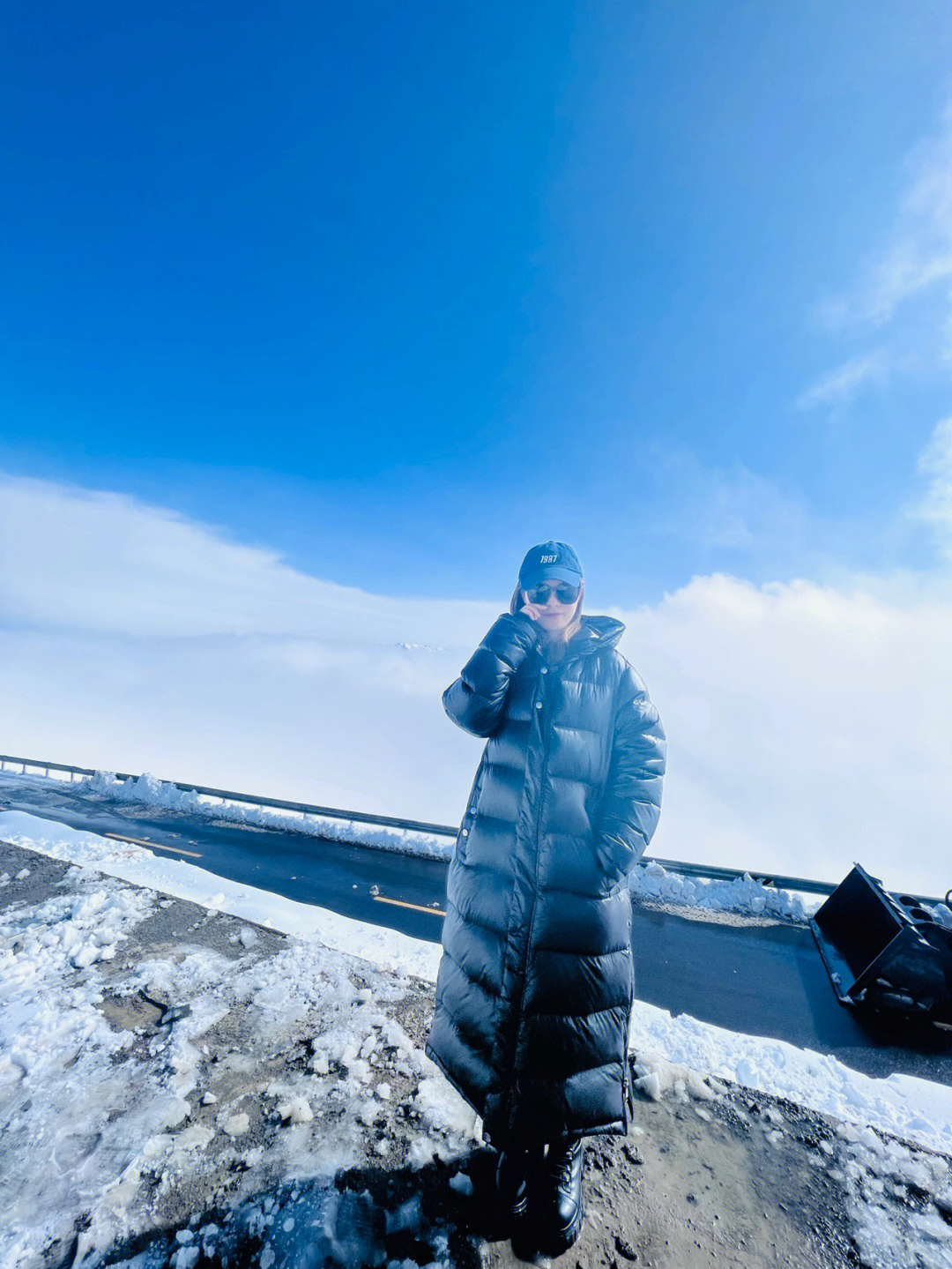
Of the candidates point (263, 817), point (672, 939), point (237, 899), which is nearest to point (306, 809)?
point (263, 817)

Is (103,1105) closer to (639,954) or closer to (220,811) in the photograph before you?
(639,954)

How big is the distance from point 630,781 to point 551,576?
1.13m

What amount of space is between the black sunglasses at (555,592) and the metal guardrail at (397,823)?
20.3ft

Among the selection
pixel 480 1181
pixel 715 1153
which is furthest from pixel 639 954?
pixel 480 1181

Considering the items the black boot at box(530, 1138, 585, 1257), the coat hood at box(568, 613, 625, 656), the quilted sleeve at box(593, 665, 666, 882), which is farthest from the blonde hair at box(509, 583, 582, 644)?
the black boot at box(530, 1138, 585, 1257)

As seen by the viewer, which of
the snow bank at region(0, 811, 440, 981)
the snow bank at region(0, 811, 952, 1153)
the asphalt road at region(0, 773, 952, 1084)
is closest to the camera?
the snow bank at region(0, 811, 952, 1153)

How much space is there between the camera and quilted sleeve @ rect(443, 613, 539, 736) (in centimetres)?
237

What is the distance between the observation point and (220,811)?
1200 centimetres

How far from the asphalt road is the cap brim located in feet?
14.6

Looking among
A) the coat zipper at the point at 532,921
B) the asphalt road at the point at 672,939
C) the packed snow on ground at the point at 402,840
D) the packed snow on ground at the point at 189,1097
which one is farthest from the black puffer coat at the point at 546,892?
the packed snow on ground at the point at 402,840

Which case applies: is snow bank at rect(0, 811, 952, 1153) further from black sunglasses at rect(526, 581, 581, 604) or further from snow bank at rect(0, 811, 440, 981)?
black sunglasses at rect(526, 581, 581, 604)

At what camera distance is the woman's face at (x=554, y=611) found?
2.63 meters

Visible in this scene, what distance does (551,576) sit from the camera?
8.52ft

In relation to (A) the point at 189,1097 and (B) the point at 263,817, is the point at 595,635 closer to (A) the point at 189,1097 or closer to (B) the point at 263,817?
(A) the point at 189,1097
